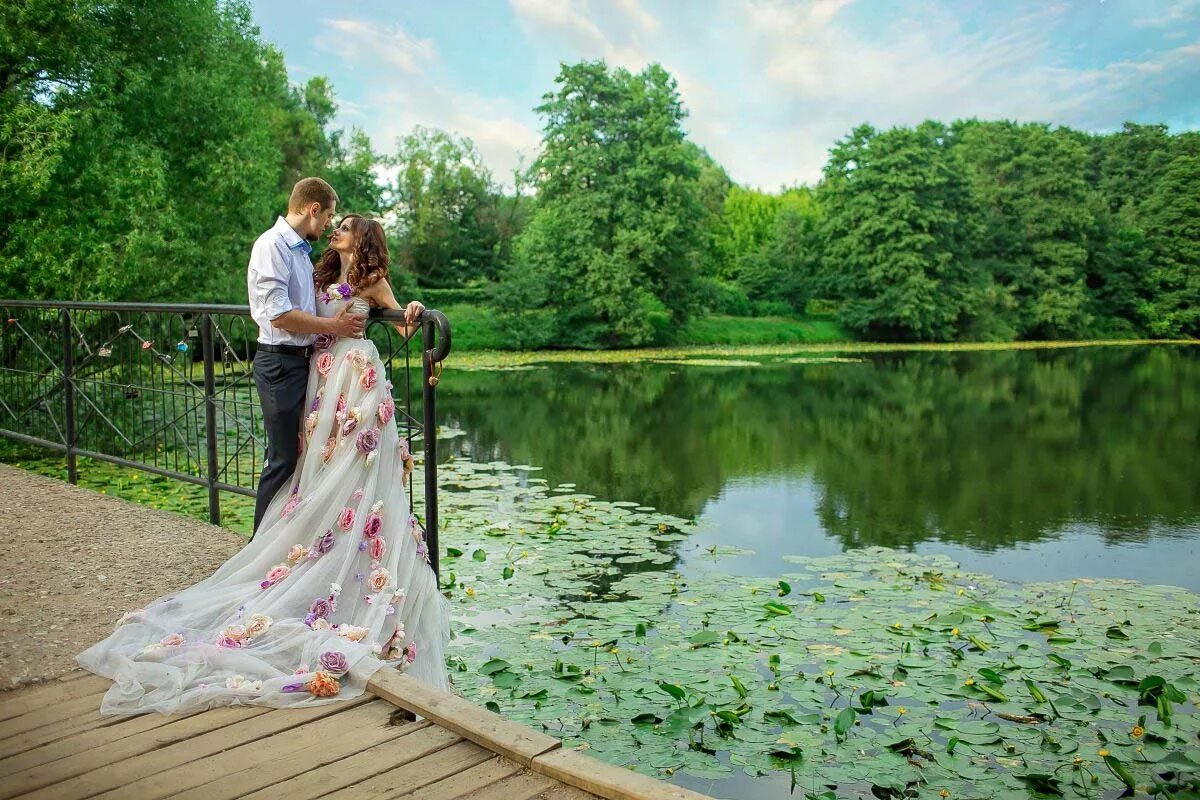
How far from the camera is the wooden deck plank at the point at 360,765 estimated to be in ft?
7.38

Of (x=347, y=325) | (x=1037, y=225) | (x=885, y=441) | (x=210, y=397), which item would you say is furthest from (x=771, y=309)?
(x=347, y=325)

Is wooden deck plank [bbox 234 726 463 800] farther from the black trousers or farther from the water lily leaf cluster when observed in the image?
the black trousers

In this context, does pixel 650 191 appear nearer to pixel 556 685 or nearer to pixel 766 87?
pixel 766 87

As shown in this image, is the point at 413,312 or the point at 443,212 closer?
the point at 413,312

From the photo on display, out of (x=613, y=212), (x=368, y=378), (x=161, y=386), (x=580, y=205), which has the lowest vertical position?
(x=161, y=386)

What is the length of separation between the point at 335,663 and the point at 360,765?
56 centimetres

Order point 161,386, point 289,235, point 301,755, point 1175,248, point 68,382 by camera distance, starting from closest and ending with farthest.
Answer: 1. point 301,755
2. point 289,235
3. point 68,382
4. point 161,386
5. point 1175,248

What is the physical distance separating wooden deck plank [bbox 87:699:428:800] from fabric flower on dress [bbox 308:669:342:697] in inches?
4.4

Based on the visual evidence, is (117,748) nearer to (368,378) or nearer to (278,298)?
(368,378)

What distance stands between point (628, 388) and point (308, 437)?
1545cm

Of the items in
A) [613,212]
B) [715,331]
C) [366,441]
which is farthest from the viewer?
[715,331]

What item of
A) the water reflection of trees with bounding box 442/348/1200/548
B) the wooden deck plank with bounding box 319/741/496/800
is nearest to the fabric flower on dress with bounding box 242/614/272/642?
the wooden deck plank with bounding box 319/741/496/800

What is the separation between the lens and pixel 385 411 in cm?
371

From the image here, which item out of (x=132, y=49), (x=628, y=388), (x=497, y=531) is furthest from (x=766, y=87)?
(x=497, y=531)
